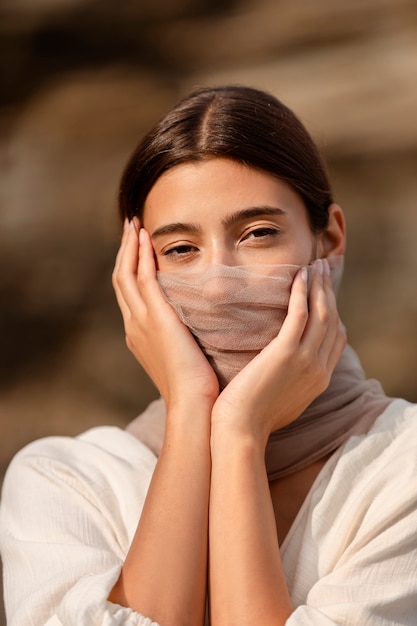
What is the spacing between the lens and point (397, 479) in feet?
5.17

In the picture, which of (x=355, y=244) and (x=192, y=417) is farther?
(x=355, y=244)

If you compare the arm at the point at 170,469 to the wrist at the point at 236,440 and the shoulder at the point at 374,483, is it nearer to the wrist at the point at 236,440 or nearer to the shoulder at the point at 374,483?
the wrist at the point at 236,440

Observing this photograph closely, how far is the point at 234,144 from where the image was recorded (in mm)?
1746

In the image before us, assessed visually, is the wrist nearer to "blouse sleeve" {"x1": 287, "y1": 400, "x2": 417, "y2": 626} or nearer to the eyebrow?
"blouse sleeve" {"x1": 287, "y1": 400, "x2": 417, "y2": 626}

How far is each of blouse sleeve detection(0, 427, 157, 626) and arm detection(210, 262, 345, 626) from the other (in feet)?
0.50

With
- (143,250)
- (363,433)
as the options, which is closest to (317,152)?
(143,250)

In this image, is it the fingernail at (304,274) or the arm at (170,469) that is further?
the fingernail at (304,274)

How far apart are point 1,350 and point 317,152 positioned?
3.04m

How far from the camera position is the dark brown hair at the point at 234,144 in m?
1.76

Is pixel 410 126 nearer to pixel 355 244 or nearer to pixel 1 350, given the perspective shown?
pixel 355 244

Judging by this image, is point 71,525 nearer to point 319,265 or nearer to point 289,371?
point 289,371

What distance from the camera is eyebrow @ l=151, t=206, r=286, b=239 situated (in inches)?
→ 67.1

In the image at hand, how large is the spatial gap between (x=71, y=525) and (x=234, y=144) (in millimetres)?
767

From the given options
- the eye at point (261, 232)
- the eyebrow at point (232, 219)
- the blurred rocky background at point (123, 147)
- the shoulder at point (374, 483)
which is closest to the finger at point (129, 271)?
the eyebrow at point (232, 219)
